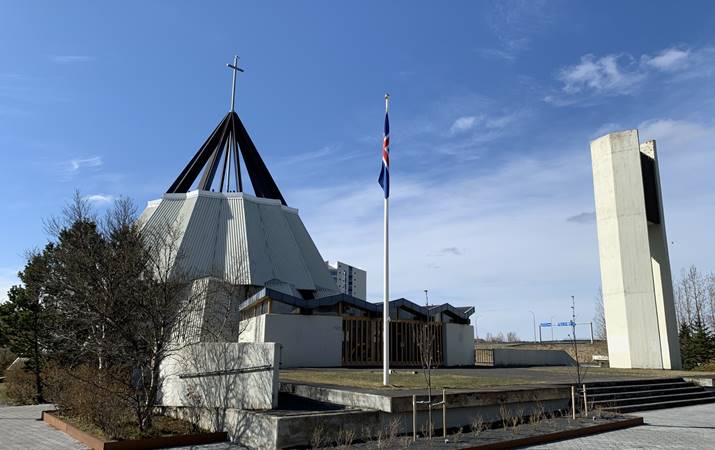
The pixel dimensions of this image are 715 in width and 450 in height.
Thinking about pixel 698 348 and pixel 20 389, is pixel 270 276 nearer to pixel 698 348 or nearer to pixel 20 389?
pixel 20 389

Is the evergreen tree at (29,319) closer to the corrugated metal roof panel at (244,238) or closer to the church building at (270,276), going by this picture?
the church building at (270,276)

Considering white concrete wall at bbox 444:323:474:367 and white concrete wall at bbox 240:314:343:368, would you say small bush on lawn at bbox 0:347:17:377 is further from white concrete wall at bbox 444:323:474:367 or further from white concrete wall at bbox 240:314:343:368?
white concrete wall at bbox 444:323:474:367

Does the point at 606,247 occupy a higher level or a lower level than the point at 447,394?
higher

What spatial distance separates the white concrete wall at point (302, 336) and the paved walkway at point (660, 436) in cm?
1444

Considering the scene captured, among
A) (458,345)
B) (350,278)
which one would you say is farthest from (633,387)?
(350,278)

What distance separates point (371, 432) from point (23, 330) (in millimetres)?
21536

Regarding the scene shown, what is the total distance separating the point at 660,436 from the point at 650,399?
605cm

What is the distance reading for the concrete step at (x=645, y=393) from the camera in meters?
14.7

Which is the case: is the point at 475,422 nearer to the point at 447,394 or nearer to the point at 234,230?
the point at 447,394

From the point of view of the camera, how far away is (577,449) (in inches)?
376

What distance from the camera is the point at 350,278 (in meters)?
96.2

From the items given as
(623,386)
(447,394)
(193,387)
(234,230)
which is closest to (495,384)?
(447,394)

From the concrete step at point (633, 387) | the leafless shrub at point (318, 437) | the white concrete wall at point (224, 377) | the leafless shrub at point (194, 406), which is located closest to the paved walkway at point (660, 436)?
the concrete step at point (633, 387)

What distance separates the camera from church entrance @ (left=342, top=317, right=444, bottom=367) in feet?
85.0
